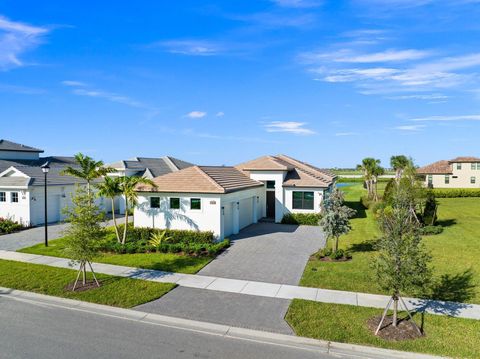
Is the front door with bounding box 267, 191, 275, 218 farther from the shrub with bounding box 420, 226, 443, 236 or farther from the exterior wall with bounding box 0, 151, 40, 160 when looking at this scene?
the exterior wall with bounding box 0, 151, 40, 160

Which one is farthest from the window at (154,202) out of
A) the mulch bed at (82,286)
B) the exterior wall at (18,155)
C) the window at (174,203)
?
the exterior wall at (18,155)

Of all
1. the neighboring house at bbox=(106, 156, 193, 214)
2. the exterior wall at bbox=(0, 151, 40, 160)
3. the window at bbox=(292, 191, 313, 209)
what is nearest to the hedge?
the window at bbox=(292, 191, 313, 209)

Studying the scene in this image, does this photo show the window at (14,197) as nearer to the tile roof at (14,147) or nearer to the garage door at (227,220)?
the tile roof at (14,147)

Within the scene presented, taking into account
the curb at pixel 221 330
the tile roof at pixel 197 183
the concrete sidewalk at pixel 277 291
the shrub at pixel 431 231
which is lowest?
the curb at pixel 221 330

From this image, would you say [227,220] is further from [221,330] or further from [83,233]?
[221,330]

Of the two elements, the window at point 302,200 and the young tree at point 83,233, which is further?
the window at point 302,200

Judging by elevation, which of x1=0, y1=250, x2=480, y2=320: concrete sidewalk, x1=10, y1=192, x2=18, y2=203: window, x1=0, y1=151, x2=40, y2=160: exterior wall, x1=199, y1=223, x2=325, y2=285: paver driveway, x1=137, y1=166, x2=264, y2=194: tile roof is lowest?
x1=0, y1=250, x2=480, y2=320: concrete sidewalk
